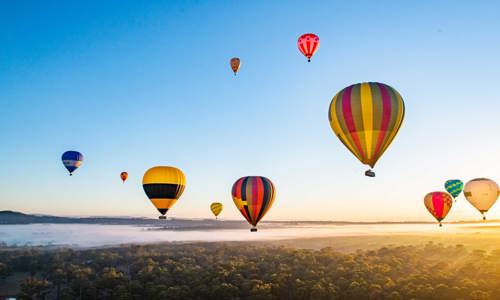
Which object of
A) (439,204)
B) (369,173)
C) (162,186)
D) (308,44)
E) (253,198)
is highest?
(308,44)

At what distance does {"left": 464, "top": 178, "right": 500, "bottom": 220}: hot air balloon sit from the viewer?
2633 inches

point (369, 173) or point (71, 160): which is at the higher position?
point (71, 160)

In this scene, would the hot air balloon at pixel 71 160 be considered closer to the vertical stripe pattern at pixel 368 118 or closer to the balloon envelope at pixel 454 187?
the vertical stripe pattern at pixel 368 118

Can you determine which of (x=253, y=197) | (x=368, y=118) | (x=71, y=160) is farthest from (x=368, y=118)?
(x=71, y=160)

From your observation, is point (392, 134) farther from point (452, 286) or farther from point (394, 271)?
point (394, 271)

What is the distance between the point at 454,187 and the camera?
74562 mm

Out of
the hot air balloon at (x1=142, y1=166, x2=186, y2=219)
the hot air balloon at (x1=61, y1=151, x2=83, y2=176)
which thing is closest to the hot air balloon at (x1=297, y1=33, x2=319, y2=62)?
the hot air balloon at (x1=142, y1=166, x2=186, y2=219)

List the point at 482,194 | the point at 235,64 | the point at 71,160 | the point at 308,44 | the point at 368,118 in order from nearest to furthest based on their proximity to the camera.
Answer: the point at 368,118 → the point at 308,44 → the point at 235,64 → the point at 482,194 → the point at 71,160

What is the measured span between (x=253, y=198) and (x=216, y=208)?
7679 centimetres

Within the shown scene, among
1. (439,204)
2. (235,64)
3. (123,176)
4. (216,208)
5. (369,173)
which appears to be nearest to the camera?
(369,173)

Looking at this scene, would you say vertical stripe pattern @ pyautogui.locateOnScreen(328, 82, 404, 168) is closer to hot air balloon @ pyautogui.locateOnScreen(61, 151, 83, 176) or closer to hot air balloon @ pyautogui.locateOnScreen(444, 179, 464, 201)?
hot air balloon @ pyautogui.locateOnScreen(444, 179, 464, 201)

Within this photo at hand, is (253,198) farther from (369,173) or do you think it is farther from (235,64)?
(369,173)

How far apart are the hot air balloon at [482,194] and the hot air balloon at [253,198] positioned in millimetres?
36030

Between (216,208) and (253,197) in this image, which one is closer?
(253,197)
